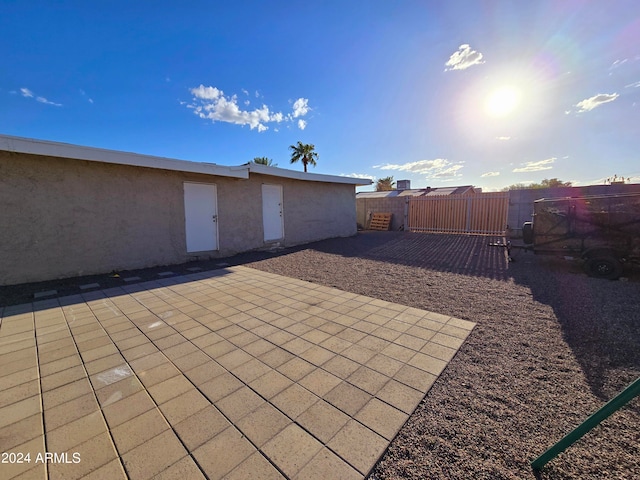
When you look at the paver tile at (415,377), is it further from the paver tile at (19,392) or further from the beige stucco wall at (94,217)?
the beige stucco wall at (94,217)

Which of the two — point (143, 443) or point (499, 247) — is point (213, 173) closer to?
point (143, 443)

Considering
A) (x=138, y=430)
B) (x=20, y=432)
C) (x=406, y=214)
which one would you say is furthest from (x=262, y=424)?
(x=406, y=214)

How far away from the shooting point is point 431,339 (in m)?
2.68

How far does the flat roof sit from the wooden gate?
26.5 ft

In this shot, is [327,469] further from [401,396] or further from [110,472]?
[110,472]

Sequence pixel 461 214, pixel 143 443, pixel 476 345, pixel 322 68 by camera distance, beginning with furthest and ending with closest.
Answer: pixel 461 214 < pixel 322 68 < pixel 476 345 < pixel 143 443

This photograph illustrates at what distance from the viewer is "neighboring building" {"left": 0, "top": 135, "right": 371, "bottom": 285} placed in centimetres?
453

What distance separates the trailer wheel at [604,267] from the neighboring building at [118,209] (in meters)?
7.79

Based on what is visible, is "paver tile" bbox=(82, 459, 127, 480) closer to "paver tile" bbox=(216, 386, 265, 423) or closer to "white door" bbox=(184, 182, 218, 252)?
"paver tile" bbox=(216, 386, 265, 423)

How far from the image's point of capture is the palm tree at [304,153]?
22359 mm

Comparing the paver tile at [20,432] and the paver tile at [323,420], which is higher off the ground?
the paver tile at [20,432]

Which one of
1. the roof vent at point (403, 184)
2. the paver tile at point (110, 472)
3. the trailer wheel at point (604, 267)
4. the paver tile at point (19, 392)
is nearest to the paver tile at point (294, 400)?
the paver tile at point (110, 472)

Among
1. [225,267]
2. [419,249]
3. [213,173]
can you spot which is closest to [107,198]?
[213,173]

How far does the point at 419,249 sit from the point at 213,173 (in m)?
6.70
